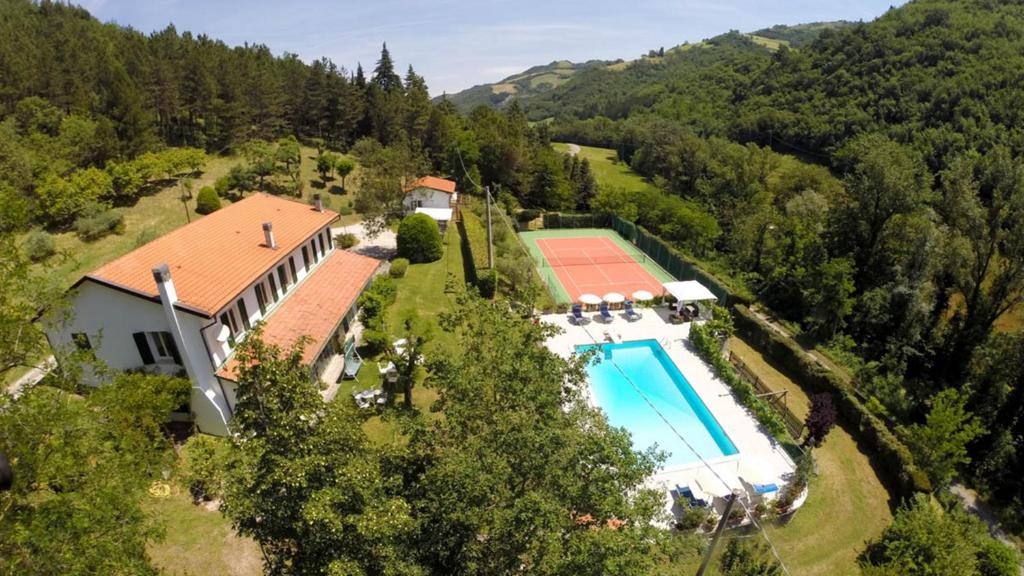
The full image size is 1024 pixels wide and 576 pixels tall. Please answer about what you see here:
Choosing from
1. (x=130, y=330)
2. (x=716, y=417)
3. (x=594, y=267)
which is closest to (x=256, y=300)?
(x=130, y=330)

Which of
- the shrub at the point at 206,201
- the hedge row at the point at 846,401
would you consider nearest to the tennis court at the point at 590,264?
the hedge row at the point at 846,401

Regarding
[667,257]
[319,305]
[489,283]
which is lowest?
[667,257]

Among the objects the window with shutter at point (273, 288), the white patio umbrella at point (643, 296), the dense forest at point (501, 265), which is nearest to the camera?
the dense forest at point (501, 265)

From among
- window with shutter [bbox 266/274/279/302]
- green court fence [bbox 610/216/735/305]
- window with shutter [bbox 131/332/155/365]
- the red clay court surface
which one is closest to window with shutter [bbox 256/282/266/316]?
window with shutter [bbox 266/274/279/302]

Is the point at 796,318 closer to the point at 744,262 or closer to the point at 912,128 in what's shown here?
the point at 744,262

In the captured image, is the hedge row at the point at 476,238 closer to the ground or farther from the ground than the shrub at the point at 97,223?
closer to the ground

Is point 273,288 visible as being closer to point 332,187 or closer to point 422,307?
point 422,307

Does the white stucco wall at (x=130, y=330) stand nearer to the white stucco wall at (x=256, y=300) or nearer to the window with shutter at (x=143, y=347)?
the window with shutter at (x=143, y=347)
